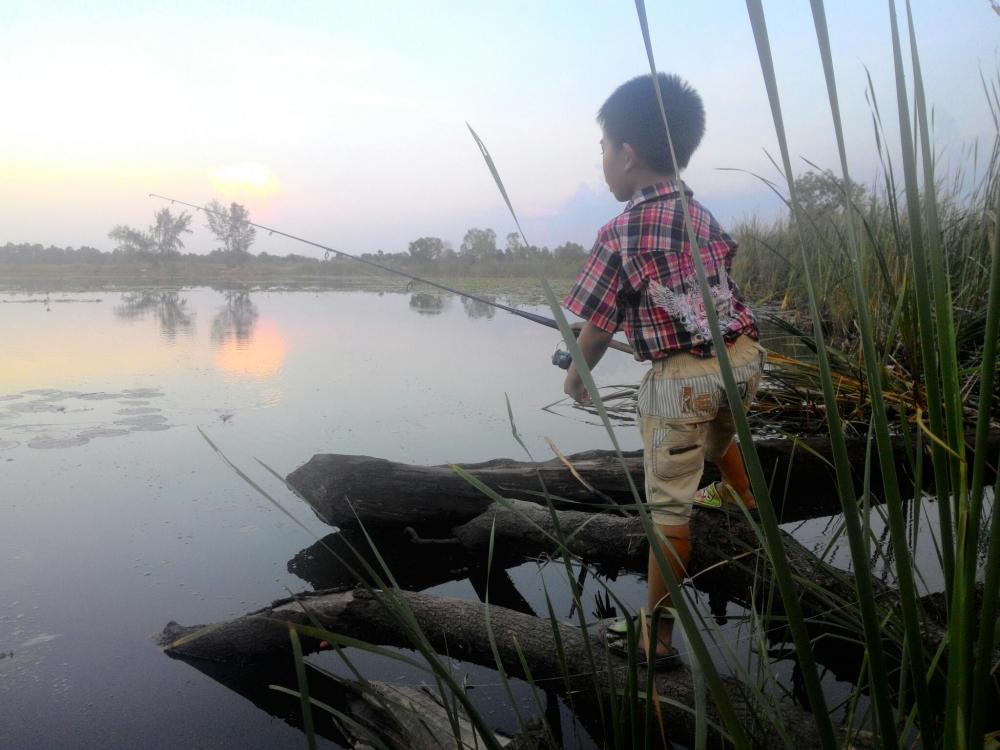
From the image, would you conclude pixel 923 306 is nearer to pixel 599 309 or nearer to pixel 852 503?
pixel 852 503

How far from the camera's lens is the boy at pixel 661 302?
1899 mm

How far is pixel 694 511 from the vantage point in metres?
2.11

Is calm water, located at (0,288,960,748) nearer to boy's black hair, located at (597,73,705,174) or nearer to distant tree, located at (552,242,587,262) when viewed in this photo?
boy's black hair, located at (597,73,705,174)

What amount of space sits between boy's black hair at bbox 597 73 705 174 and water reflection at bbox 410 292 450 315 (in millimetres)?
8609

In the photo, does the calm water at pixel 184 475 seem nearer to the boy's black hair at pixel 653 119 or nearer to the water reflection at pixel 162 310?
the water reflection at pixel 162 310

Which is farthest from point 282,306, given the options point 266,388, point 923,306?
point 923,306

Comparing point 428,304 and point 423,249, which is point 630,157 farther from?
point 423,249

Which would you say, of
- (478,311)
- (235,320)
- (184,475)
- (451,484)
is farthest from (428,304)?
(451,484)

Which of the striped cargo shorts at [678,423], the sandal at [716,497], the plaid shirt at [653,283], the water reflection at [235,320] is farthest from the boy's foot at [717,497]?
the water reflection at [235,320]

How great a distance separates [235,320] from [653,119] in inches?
285

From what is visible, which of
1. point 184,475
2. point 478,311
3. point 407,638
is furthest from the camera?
point 478,311

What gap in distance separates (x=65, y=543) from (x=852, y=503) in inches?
98.5

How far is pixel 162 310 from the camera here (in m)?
9.48

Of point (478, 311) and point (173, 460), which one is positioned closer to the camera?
point (173, 460)
